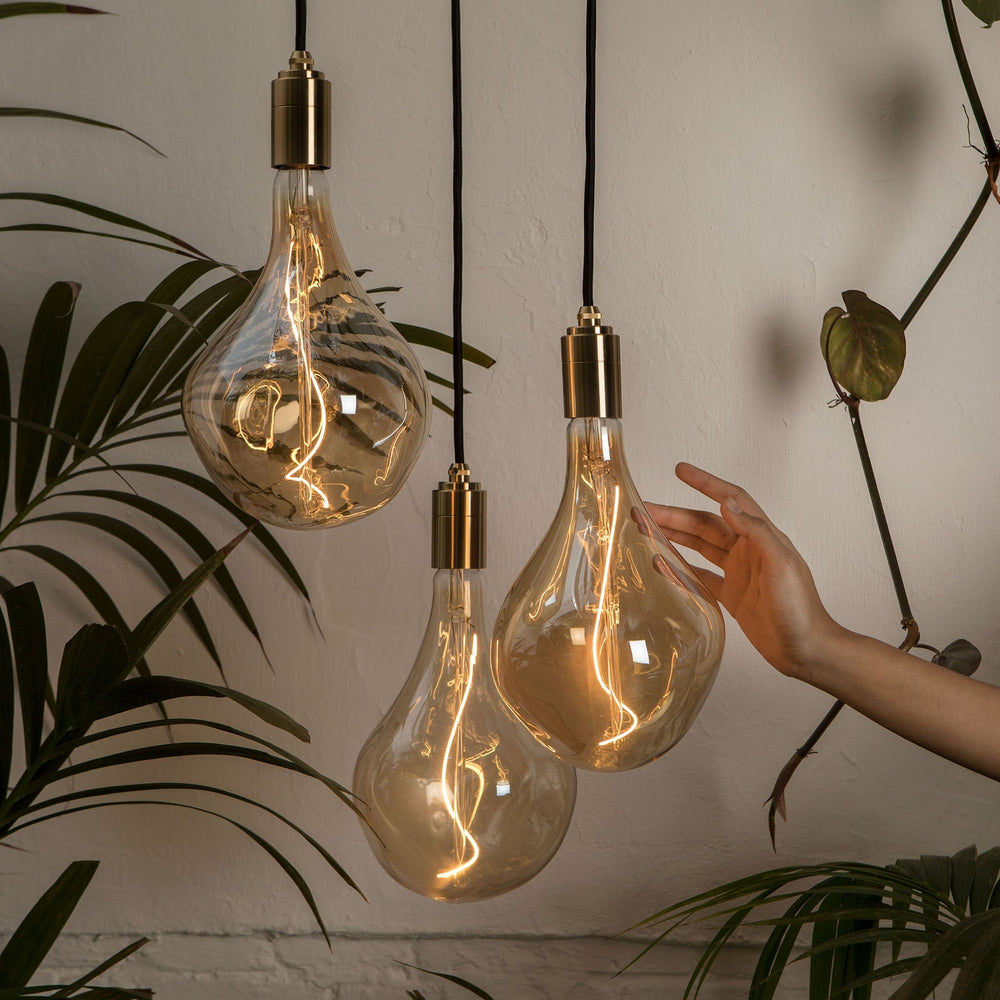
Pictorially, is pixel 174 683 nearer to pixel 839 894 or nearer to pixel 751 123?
pixel 839 894

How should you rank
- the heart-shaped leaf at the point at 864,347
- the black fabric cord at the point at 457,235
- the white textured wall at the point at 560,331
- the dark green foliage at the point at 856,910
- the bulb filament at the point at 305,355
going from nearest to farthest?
the bulb filament at the point at 305,355, the black fabric cord at the point at 457,235, the dark green foliage at the point at 856,910, the heart-shaped leaf at the point at 864,347, the white textured wall at the point at 560,331

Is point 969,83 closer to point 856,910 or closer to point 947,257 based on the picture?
point 947,257

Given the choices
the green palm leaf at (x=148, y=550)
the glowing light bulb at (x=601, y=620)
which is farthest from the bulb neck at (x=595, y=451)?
the green palm leaf at (x=148, y=550)

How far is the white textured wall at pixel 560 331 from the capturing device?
1.01 metres

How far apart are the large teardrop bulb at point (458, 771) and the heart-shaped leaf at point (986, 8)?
2.20 feet

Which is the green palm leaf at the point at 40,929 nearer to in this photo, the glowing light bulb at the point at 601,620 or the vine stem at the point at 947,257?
the glowing light bulb at the point at 601,620

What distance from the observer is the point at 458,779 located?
0.61 meters

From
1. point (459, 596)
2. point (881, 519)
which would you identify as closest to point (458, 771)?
point (459, 596)

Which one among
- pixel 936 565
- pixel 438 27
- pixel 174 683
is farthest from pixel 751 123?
pixel 174 683

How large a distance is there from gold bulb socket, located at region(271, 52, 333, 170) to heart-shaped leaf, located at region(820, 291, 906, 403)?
23.7 inches

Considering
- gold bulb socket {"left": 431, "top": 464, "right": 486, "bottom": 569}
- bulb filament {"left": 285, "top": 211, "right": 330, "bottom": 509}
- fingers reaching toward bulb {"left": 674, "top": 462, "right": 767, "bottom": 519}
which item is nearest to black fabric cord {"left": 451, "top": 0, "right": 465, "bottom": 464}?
gold bulb socket {"left": 431, "top": 464, "right": 486, "bottom": 569}

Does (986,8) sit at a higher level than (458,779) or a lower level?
higher

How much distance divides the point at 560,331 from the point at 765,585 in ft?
1.29

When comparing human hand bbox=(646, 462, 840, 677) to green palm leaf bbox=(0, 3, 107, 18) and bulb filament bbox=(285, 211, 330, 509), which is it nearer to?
bulb filament bbox=(285, 211, 330, 509)
